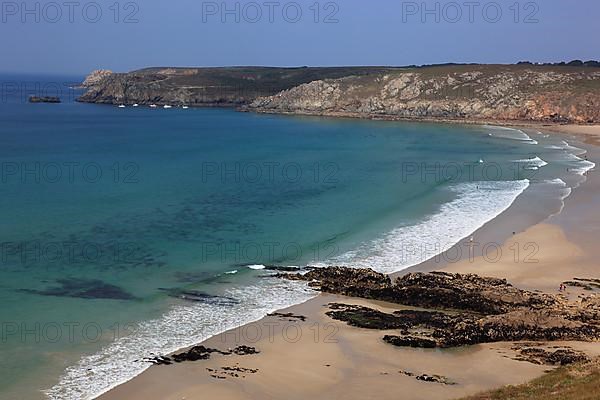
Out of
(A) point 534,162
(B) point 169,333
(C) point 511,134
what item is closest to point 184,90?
(C) point 511,134

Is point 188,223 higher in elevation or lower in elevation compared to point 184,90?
lower

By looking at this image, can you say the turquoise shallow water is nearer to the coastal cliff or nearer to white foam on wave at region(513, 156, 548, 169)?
white foam on wave at region(513, 156, 548, 169)

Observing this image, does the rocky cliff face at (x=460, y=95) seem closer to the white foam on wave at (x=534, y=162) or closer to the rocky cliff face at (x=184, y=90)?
the rocky cliff face at (x=184, y=90)

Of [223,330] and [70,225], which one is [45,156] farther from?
[223,330]

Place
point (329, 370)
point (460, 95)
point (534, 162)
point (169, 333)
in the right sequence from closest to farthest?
point (329, 370) < point (169, 333) < point (534, 162) < point (460, 95)

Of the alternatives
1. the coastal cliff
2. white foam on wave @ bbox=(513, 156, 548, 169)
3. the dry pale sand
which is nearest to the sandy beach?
the dry pale sand

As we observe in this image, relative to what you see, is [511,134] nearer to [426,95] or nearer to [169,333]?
[426,95]

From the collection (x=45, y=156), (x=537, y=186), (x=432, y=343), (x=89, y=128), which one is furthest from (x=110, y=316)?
(x=89, y=128)
